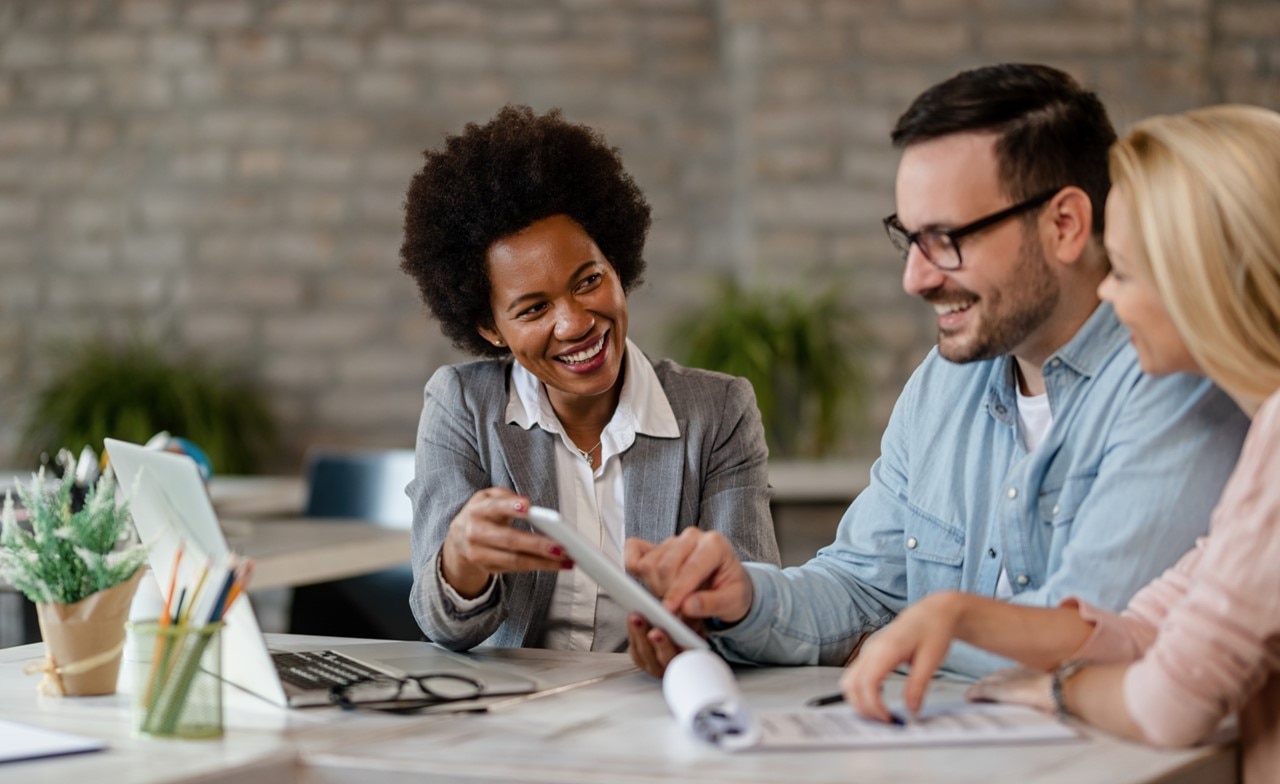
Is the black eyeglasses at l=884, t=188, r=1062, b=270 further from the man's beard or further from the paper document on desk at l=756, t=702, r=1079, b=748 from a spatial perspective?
the paper document on desk at l=756, t=702, r=1079, b=748

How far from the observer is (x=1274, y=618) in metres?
1.18

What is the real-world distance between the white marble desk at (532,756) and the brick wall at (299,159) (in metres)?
4.29

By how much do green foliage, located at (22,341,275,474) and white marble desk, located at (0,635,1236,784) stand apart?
13.5 ft

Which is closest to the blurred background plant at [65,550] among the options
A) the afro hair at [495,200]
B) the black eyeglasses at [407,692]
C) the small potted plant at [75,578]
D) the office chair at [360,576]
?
the small potted plant at [75,578]

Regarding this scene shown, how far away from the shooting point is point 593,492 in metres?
2.06

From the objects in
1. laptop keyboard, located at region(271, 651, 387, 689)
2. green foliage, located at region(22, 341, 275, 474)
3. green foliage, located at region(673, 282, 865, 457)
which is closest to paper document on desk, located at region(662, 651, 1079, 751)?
laptop keyboard, located at region(271, 651, 387, 689)

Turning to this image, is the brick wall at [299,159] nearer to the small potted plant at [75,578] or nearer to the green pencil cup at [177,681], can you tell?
the small potted plant at [75,578]

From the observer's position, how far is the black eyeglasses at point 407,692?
1427mm

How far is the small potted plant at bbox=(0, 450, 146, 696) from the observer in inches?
59.1

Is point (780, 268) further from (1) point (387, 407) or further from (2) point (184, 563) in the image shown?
(2) point (184, 563)

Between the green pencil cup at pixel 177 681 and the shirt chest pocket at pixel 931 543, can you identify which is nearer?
the green pencil cup at pixel 177 681

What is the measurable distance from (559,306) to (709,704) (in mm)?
847

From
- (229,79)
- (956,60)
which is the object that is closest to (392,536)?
(956,60)

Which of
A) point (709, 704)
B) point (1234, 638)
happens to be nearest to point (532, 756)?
point (709, 704)
